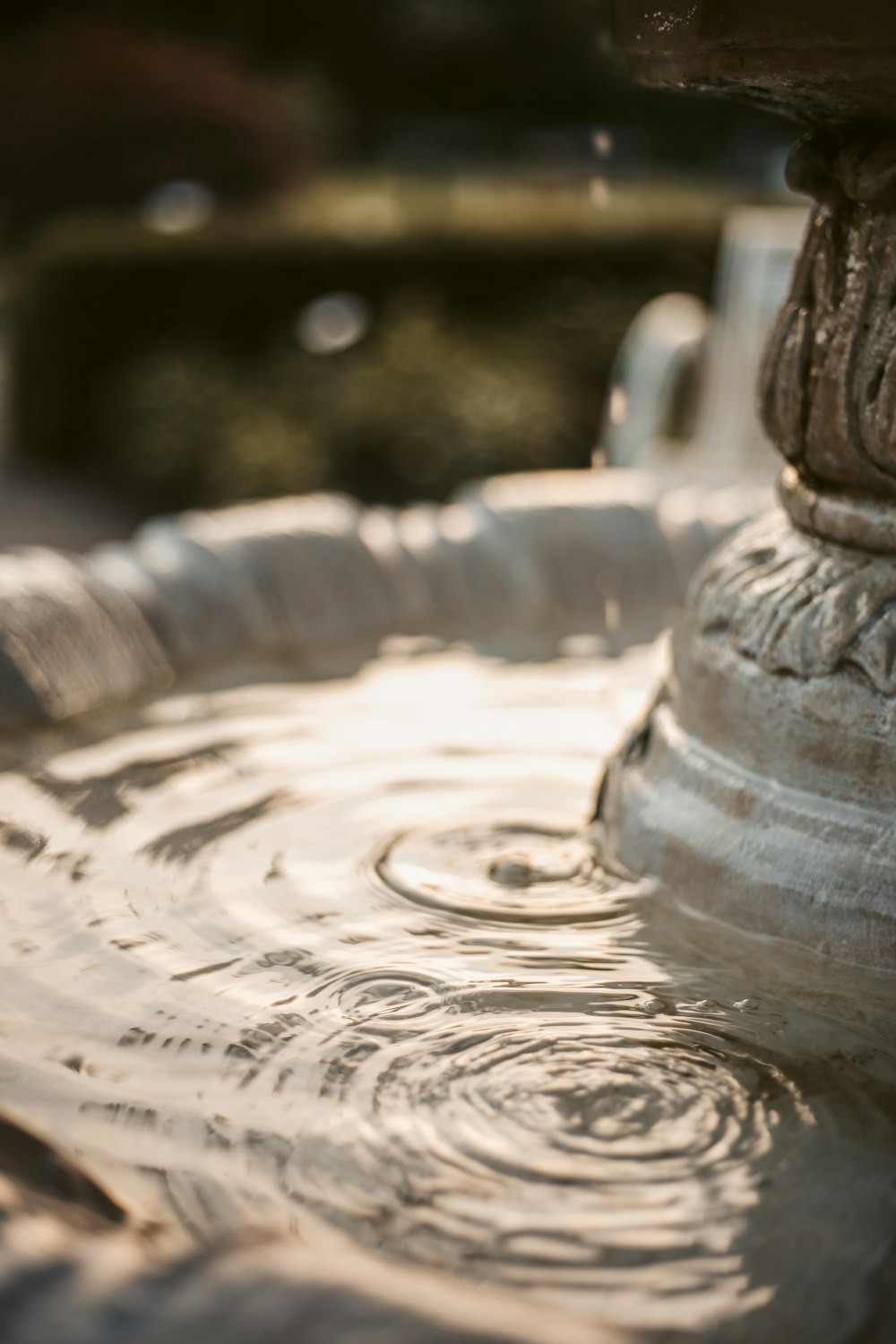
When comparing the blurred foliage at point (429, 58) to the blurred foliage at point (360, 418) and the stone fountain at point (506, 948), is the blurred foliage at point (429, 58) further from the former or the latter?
the stone fountain at point (506, 948)

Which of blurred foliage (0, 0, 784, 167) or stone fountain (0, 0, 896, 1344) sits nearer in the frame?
stone fountain (0, 0, 896, 1344)

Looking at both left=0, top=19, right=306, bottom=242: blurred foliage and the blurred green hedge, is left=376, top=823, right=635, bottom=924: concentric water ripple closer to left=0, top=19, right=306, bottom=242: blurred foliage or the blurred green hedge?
the blurred green hedge

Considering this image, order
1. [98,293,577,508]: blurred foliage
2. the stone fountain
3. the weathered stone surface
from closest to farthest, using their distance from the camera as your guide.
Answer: the stone fountain → the weathered stone surface → [98,293,577,508]: blurred foliage

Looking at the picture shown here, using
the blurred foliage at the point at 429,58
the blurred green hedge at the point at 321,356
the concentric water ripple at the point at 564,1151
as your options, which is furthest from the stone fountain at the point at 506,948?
the blurred foliage at the point at 429,58

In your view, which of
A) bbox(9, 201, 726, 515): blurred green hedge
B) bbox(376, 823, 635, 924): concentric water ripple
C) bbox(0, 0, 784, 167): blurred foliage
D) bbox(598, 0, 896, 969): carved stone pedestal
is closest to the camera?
bbox(598, 0, 896, 969): carved stone pedestal

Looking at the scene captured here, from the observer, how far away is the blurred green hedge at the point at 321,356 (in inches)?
297

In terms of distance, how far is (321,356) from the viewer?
8.10 meters

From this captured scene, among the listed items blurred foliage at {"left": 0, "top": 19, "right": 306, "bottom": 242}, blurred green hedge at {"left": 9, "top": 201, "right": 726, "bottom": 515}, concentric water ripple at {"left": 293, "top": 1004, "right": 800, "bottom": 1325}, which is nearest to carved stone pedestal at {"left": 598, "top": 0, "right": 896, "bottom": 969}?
concentric water ripple at {"left": 293, "top": 1004, "right": 800, "bottom": 1325}

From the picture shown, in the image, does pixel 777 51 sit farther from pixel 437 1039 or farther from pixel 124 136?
pixel 124 136

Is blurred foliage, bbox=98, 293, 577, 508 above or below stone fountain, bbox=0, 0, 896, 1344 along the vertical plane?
below

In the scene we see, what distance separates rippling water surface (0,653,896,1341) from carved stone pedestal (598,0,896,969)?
0.07m

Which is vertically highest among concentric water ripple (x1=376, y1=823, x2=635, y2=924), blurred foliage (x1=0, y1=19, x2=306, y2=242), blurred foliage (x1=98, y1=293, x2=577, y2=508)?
blurred foliage (x1=0, y1=19, x2=306, y2=242)

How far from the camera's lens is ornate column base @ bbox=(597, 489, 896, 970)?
1.56 meters

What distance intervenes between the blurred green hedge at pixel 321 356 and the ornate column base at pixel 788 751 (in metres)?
5.75
